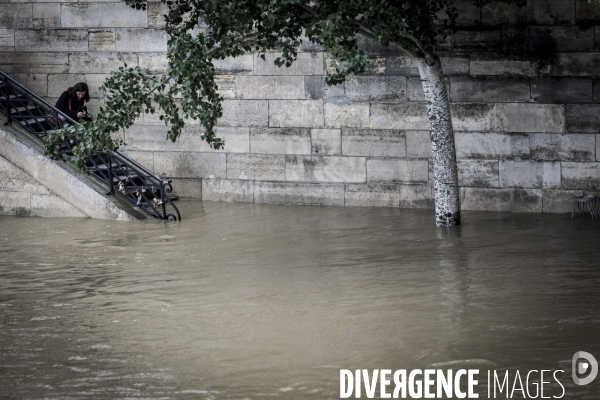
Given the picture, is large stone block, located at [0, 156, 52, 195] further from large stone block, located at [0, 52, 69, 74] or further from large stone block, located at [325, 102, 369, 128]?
large stone block, located at [325, 102, 369, 128]

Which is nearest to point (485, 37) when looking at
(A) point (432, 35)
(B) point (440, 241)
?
(A) point (432, 35)

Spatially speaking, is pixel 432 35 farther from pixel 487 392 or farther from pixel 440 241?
pixel 487 392

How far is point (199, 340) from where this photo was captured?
30.4 feet

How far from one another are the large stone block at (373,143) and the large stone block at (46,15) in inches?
231

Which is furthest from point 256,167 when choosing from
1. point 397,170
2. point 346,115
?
point 397,170

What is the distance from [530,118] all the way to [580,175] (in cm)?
115

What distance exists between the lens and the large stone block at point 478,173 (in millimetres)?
16109

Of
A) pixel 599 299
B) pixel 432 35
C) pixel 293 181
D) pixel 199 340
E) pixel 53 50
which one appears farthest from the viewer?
→ pixel 53 50

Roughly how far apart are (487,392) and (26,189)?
1094cm

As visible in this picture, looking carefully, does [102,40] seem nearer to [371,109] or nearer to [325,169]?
[325,169]

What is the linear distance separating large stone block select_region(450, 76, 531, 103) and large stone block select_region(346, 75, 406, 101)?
886mm

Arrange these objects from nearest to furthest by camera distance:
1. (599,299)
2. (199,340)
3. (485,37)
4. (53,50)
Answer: (199,340)
(599,299)
(485,37)
(53,50)

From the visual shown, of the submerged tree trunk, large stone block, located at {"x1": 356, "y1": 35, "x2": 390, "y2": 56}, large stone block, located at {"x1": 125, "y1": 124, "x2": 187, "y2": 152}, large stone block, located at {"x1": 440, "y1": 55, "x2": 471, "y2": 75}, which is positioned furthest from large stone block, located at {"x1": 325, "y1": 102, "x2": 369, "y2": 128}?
large stone block, located at {"x1": 125, "y1": 124, "x2": 187, "y2": 152}

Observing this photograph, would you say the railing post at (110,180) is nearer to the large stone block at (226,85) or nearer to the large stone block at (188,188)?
the large stone block at (188,188)
